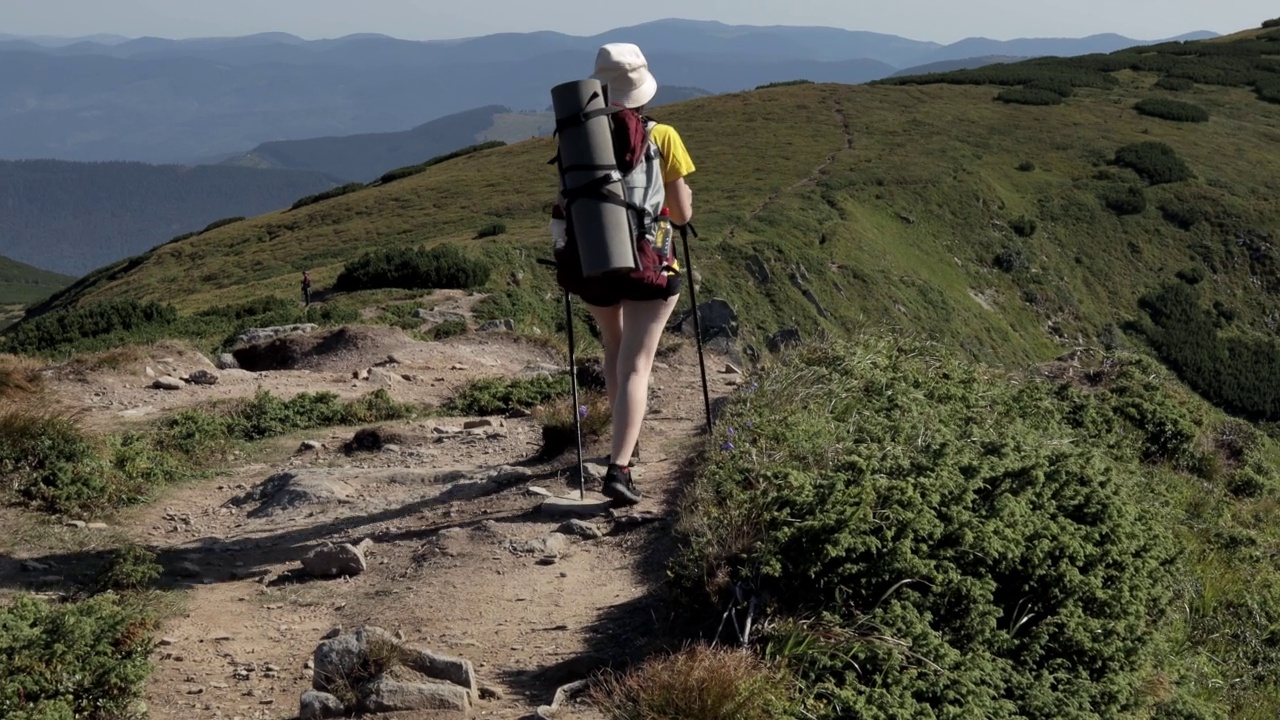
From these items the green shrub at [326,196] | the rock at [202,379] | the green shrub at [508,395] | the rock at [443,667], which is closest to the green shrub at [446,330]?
the rock at [202,379]

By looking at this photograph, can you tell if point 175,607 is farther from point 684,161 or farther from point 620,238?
point 684,161

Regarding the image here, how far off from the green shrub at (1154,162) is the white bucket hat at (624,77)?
2134 inches

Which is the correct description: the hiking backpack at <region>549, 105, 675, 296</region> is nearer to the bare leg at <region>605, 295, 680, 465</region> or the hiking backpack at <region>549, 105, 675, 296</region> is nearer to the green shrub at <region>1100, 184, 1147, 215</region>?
the bare leg at <region>605, 295, 680, 465</region>

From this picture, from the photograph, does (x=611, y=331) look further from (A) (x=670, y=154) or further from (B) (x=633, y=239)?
(A) (x=670, y=154)

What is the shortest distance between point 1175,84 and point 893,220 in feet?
114

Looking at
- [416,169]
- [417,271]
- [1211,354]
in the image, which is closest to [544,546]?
[417,271]

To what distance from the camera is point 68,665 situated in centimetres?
432

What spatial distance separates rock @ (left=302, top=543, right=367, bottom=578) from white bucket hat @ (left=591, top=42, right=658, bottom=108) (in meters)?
2.60

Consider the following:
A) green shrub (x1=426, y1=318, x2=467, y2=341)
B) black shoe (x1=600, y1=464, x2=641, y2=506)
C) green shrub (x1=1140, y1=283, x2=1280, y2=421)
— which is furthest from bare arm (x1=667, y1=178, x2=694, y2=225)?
green shrub (x1=1140, y1=283, x2=1280, y2=421)

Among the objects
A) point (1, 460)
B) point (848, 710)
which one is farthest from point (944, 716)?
point (1, 460)

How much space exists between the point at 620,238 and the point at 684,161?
0.71 meters

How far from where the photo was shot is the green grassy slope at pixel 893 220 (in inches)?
1454

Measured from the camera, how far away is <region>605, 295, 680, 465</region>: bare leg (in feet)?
20.8

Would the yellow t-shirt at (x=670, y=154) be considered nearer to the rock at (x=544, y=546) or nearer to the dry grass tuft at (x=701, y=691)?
the rock at (x=544, y=546)
